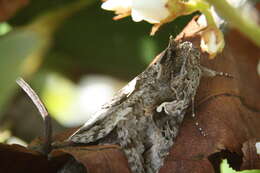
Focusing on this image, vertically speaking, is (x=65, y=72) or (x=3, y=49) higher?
(x=3, y=49)

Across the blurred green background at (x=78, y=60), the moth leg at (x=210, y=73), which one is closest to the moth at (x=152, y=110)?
the moth leg at (x=210, y=73)

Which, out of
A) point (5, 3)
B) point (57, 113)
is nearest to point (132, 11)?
point (5, 3)

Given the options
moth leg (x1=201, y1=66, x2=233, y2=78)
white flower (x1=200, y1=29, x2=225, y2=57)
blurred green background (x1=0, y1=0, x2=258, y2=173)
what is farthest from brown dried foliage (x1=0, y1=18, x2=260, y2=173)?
blurred green background (x1=0, y1=0, x2=258, y2=173)

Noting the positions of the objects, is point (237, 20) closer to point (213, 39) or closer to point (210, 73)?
point (213, 39)

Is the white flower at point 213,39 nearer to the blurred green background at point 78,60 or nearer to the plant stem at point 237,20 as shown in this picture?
the plant stem at point 237,20

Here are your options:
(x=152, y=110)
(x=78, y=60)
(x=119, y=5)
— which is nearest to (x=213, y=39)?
(x=119, y=5)

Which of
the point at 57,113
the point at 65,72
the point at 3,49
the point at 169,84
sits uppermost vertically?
the point at 3,49

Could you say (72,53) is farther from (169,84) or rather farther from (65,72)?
(169,84)

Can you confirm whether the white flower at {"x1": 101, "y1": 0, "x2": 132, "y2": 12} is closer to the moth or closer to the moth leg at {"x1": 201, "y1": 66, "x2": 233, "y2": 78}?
the moth
